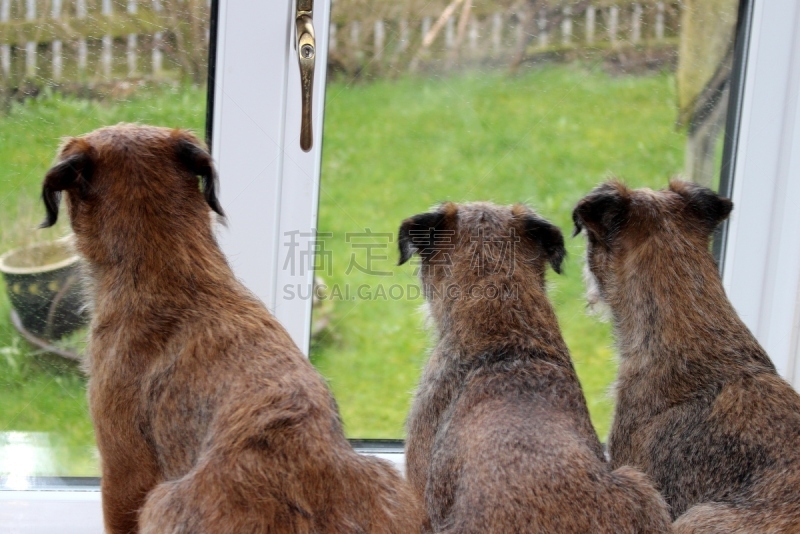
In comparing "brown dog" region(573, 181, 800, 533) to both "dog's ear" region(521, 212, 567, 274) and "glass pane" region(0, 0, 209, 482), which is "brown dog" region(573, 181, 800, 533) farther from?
"glass pane" region(0, 0, 209, 482)

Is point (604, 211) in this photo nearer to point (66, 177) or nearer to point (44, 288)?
point (66, 177)

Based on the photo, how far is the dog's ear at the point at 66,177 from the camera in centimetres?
164

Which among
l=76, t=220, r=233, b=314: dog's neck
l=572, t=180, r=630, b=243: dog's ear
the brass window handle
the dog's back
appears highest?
the brass window handle

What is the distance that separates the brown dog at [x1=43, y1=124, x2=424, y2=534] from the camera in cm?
143

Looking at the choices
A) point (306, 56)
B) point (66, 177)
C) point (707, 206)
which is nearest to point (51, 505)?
point (66, 177)

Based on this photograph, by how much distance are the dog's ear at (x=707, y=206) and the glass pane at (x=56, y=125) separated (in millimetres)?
1131

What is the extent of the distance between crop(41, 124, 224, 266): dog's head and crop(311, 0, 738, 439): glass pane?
0.50 meters

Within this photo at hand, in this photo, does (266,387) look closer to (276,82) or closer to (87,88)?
(276,82)

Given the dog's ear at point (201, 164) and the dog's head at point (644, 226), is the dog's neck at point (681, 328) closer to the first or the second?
the dog's head at point (644, 226)

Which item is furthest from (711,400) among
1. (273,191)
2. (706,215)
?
(273,191)

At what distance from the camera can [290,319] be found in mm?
2139

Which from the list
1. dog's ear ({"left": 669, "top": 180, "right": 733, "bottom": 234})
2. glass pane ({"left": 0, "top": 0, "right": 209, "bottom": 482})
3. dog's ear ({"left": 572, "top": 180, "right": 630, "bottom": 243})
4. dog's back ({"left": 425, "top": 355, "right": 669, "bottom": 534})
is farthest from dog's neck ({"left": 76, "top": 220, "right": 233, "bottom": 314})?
dog's ear ({"left": 669, "top": 180, "right": 733, "bottom": 234})

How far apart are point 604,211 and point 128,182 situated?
0.99 m

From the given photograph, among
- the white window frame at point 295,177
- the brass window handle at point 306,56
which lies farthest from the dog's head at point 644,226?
the brass window handle at point 306,56
